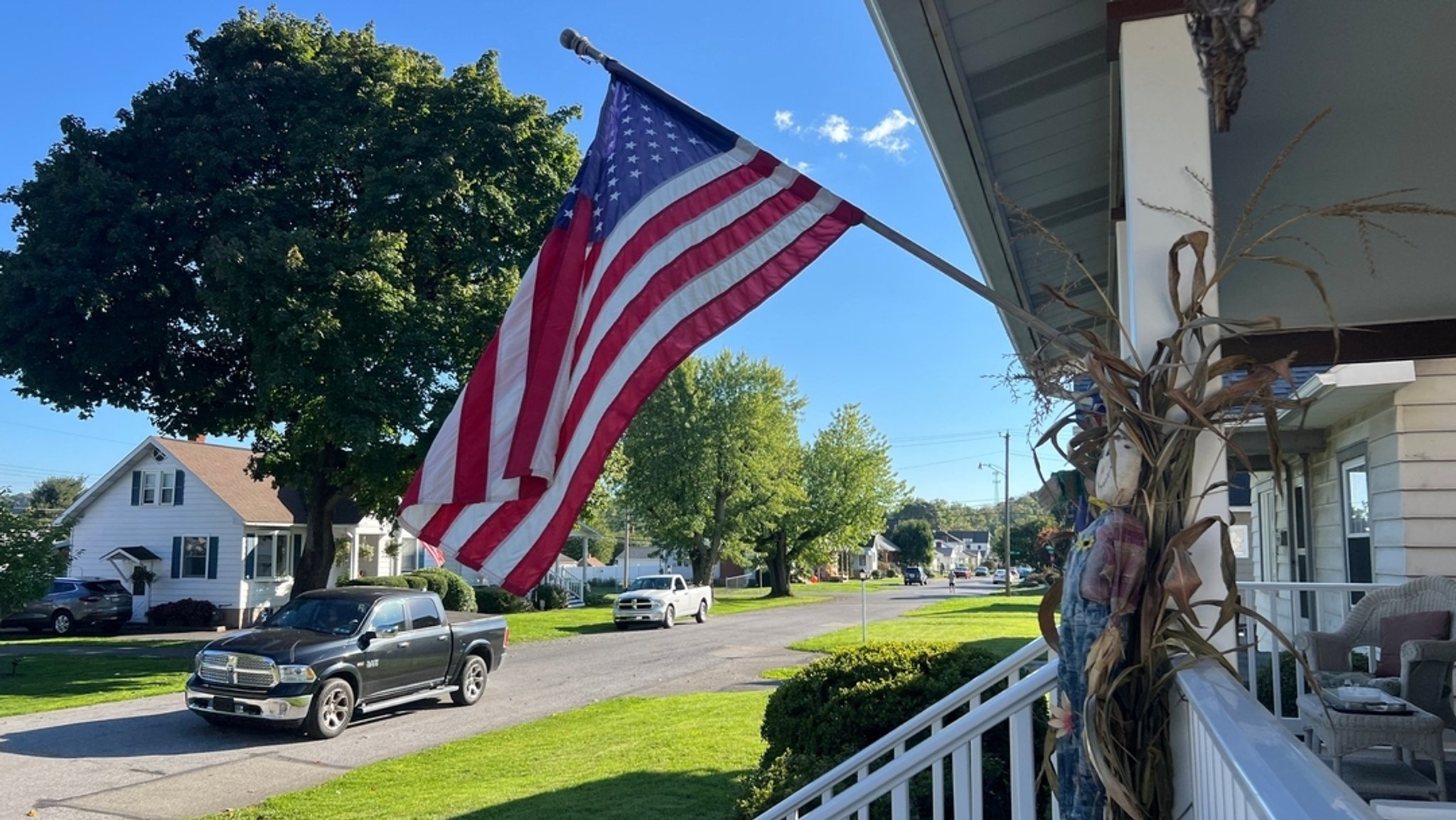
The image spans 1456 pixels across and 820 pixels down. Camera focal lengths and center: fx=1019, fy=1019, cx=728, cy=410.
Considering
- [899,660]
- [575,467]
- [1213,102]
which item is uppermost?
[1213,102]

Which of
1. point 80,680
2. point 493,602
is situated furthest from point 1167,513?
point 493,602

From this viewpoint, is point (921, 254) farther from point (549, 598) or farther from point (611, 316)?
→ point (549, 598)

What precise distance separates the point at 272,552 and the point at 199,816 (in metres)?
26.7

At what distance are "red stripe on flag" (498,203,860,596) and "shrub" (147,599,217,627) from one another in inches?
1210

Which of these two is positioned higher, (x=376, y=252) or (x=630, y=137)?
(x=376, y=252)

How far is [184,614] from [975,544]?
12974cm

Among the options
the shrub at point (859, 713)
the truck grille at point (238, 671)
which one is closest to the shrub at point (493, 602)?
the truck grille at point (238, 671)

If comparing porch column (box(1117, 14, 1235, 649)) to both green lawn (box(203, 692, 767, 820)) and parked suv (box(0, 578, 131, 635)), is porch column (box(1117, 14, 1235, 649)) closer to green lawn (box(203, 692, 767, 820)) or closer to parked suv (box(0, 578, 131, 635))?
green lawn (box(203, 692, 767, 820))

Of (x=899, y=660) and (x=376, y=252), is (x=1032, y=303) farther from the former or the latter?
(x=376, y=252)

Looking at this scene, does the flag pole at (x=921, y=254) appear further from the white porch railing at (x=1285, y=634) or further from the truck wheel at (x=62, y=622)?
the truck wheel at (x=62, y=622)

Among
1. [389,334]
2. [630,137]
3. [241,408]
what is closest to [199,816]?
[630,137]

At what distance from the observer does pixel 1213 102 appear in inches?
109

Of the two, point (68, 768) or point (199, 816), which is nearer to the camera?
point (199, 816)

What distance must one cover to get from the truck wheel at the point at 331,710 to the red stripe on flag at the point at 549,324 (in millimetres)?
9944
